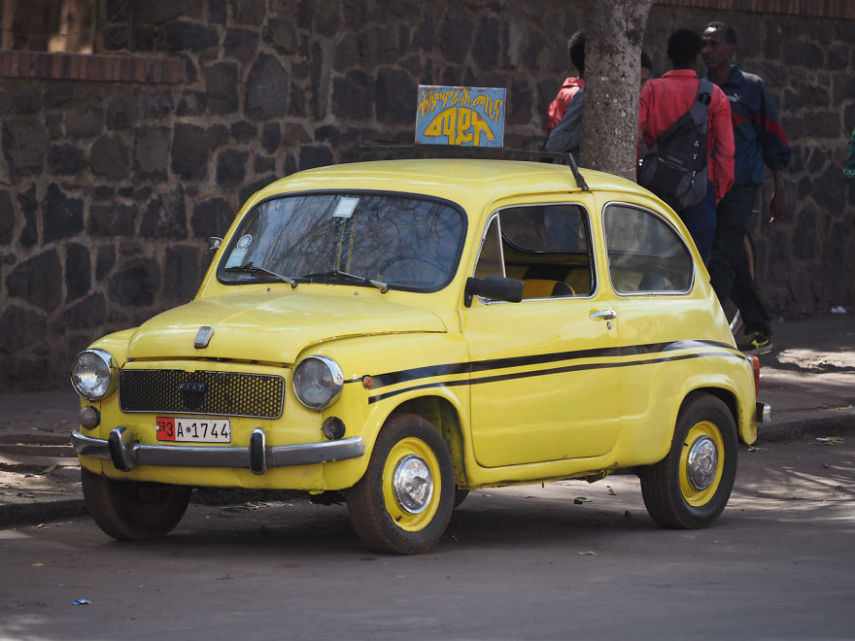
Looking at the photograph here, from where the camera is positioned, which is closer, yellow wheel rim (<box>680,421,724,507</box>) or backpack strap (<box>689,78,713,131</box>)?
yellow wheel rim (<box>680,421,724,507</box>)

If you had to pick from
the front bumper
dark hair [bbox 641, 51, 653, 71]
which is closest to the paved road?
the front bumper

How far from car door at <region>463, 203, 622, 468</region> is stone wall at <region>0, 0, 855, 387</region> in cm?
471

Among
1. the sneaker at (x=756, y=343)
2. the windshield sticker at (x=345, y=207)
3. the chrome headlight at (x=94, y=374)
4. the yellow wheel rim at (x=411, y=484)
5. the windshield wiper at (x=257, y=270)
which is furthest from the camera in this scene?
the sneaker at (x=756, y=343)

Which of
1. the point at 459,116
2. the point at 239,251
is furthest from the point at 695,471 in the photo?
the point at 459,116

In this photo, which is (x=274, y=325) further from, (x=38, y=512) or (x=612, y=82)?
(x=612, y=82)

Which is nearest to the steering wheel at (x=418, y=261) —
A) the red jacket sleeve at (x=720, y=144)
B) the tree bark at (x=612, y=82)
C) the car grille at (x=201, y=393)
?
the car grille at (x=201, y=393)

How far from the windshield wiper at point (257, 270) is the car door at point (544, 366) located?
84cm

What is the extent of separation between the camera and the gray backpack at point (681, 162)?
39.0 feet

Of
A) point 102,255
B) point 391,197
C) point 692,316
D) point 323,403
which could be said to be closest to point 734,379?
point 692,316

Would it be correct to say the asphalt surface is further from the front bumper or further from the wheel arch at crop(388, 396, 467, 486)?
the wheel arch at crop(388, 396, 467, 486)

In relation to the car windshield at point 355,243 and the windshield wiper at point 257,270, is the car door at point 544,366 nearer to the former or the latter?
the car windshield at point 355,243

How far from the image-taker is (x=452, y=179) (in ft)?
27.3

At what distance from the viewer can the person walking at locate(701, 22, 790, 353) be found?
1326 cm

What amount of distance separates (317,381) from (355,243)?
1.18 m
